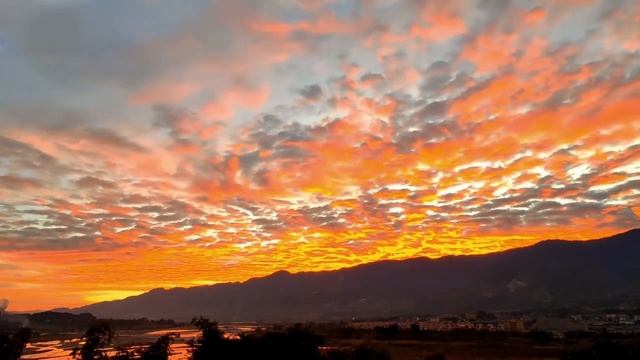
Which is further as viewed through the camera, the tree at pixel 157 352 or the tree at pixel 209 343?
the tree at pixel 157 352

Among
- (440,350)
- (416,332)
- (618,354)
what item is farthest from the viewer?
(416,332)

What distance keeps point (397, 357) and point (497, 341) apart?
26701mm

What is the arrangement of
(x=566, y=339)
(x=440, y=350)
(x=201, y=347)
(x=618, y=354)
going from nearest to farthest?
(x=201, y=347) → (x=618, y=354) → (x=440, y=350) → (x=566, y=339)

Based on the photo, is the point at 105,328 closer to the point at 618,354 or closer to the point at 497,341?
the point at 618,354

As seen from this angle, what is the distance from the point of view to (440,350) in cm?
7450

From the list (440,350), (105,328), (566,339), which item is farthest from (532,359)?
(105,328)

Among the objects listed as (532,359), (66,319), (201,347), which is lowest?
(532,359)

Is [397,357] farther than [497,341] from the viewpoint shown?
No

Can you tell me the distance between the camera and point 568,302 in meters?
193

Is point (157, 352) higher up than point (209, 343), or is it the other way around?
point (209, 343)

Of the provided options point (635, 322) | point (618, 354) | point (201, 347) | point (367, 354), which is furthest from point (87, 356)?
point (635, 322)

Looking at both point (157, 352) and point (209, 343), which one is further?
point (157, 352)

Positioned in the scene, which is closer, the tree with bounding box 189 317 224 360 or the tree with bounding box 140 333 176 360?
the tree with bounding box 189 317 224 360

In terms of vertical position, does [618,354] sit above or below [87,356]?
below
